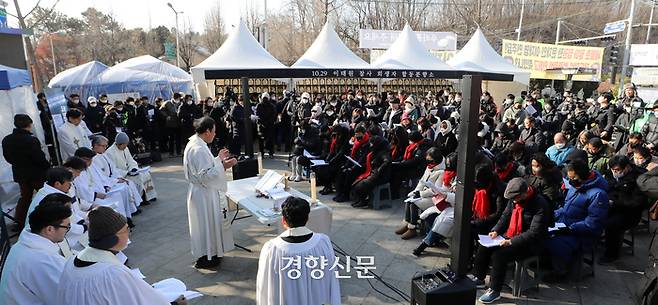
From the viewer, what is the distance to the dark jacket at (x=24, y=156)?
6160 millimetres

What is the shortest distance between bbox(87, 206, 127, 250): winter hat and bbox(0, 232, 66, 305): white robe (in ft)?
2.56

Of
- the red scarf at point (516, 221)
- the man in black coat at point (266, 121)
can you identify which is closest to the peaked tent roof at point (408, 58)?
Answer: the man in black coat at point (266, 121)

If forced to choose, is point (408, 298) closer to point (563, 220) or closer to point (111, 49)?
point (563, 220)

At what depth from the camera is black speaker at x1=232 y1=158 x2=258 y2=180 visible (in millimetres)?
6934

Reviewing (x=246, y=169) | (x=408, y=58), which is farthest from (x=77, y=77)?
(x=246, y=169)

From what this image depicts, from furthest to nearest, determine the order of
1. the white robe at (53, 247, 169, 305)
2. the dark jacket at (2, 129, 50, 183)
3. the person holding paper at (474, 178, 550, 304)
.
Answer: the dark jacket at (2, 129, 50, 183) → the person holding paper at (474, 178, 550, 304) → the white robe at (53, 247, 169, 305)

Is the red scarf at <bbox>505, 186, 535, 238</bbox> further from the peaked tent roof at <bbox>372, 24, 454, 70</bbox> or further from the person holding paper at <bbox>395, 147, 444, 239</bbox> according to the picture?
the peaked tent roof at <bbox>372, 24, 454, 70</bbox>

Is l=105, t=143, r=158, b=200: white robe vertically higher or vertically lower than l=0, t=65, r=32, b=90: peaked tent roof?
lower

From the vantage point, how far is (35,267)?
8.91 ft

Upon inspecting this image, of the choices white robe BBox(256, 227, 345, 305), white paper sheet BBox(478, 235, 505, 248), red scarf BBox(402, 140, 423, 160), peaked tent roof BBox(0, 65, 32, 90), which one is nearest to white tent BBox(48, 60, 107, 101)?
peaked tent roof BBox(0, 65, 32, 90)

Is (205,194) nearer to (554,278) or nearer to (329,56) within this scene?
(554,278)

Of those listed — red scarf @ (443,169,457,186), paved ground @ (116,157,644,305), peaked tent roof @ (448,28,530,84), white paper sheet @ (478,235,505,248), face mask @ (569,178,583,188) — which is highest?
peaked tent roof @ (448,28,530,84)

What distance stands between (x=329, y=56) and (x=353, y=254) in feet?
37.1

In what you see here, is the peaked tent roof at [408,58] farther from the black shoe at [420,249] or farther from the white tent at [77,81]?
the white tent at [77,81]
